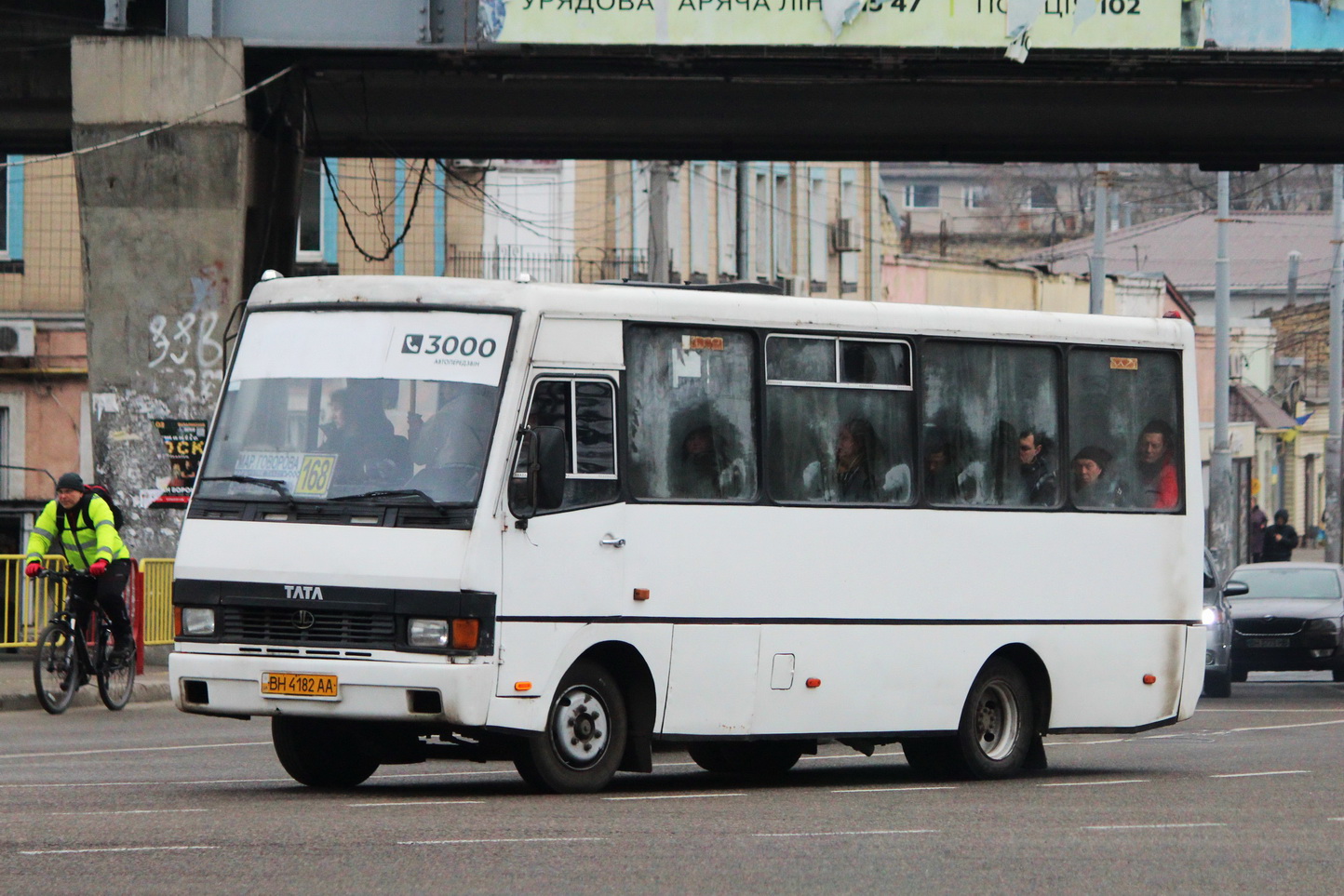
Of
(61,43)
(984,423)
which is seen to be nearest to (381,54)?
(61,43)

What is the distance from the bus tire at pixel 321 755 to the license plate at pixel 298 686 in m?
0.80

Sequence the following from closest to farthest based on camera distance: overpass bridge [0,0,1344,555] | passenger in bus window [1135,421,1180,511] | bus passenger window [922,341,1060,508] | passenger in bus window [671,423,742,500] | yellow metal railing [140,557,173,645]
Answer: passenger in bus window [671,423,742,500] < bus passenger window [922,341,1060,508] < passenger in bus window [1135,421,1180,511] < overpass bridge [0,0,1344,555] < yellow metal railing [140,557,173,645]

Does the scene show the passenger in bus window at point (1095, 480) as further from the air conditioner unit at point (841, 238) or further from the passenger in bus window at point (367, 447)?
the air conditioner unit at point (841, 238)

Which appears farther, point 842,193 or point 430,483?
point 842,193

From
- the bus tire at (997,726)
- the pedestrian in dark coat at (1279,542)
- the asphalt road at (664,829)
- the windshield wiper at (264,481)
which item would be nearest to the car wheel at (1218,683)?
the asphalt road at (664,829)

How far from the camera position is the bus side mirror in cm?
1218

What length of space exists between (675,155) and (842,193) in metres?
33.5

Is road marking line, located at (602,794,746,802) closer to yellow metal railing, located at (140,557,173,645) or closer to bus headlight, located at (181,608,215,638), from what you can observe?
bus headlight, located at (181,608,215,638)

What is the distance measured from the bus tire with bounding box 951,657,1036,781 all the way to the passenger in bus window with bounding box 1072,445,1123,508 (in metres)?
1.15

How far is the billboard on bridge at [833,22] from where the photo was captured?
23.1 m

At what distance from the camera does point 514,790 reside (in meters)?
13.1

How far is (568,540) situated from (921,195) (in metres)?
121

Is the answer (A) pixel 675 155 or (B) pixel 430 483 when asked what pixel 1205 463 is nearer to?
(A) pixel 675 155

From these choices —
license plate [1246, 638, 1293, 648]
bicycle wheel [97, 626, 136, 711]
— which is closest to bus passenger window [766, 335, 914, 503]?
bicycle wheel [97, 626, 136, 711]
